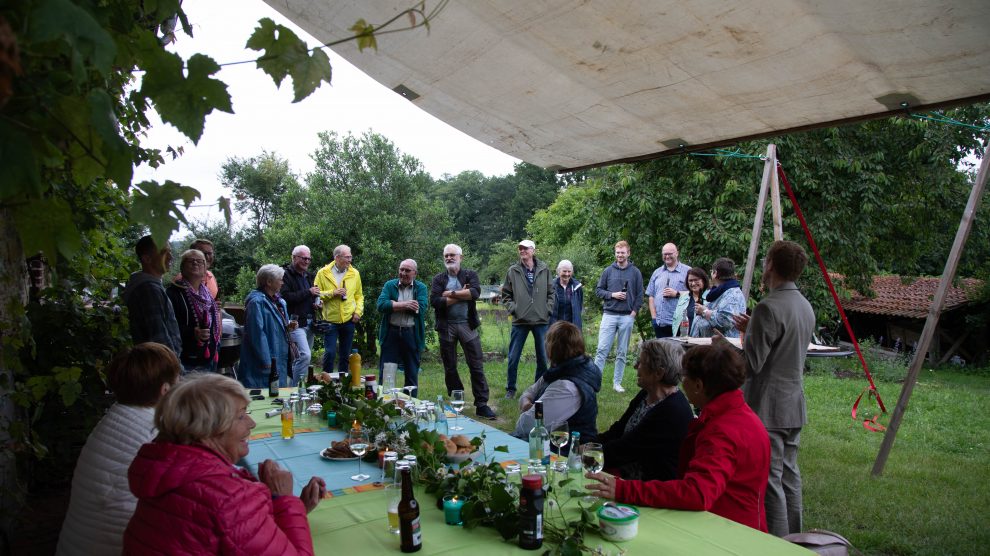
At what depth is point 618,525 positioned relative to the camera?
1.74 m

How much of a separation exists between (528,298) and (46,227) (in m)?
6.11

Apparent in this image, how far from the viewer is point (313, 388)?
12.3 feet

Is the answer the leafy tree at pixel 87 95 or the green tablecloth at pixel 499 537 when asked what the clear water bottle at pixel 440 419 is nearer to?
the green tablecloth at pixel 499 537

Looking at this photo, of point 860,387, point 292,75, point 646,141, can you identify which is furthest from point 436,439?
point 860,387

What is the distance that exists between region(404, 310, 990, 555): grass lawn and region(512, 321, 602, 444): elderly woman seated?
170 cm

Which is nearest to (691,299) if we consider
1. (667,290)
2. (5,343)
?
(667,290)

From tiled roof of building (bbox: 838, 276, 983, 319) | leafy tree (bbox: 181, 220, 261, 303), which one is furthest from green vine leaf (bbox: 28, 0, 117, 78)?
leafy tree (bbox: 181, 220, 261, 303)

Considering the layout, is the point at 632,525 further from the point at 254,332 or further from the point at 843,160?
the point at 843,160

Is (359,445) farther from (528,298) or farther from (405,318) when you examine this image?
(528,298)

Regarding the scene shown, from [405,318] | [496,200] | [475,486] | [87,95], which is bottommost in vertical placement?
[475,486]

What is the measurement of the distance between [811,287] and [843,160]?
2132 mm

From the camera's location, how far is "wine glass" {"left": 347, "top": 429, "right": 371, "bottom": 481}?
2.39m

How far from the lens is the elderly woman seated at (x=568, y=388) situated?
3201 mm

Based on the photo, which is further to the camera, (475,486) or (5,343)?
(5,343)
